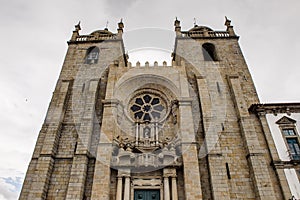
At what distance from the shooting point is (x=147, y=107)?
1509 cm

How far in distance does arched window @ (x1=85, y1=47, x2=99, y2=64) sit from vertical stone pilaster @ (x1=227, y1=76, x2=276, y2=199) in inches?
443

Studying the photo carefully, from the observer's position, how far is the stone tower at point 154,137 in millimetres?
11133

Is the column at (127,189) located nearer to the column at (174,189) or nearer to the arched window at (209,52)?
the column at (174,189)

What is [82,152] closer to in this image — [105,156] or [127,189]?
[105,156]

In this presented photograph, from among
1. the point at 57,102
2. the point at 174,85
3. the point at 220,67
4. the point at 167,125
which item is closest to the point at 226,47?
the point at 220,67

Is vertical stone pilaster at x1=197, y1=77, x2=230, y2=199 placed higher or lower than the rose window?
lower

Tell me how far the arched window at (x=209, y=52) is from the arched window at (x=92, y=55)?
9116mm

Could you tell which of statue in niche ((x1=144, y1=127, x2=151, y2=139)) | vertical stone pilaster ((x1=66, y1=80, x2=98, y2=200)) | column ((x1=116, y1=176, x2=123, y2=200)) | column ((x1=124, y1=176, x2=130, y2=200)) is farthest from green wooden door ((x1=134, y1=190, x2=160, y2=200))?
statue in niche ((x1=144, y1=127, x2=151, y2=139))

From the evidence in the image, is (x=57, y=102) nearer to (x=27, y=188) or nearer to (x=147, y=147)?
(x=27, y=188)

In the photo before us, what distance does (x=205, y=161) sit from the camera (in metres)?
12.2

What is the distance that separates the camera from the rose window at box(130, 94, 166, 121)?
576 inches

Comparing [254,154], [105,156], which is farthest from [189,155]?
[105,156]

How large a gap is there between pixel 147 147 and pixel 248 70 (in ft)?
33.3

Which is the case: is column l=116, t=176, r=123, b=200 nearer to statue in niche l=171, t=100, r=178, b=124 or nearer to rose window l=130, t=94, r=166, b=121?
rose window l=130, t=94, r=166, b=121
